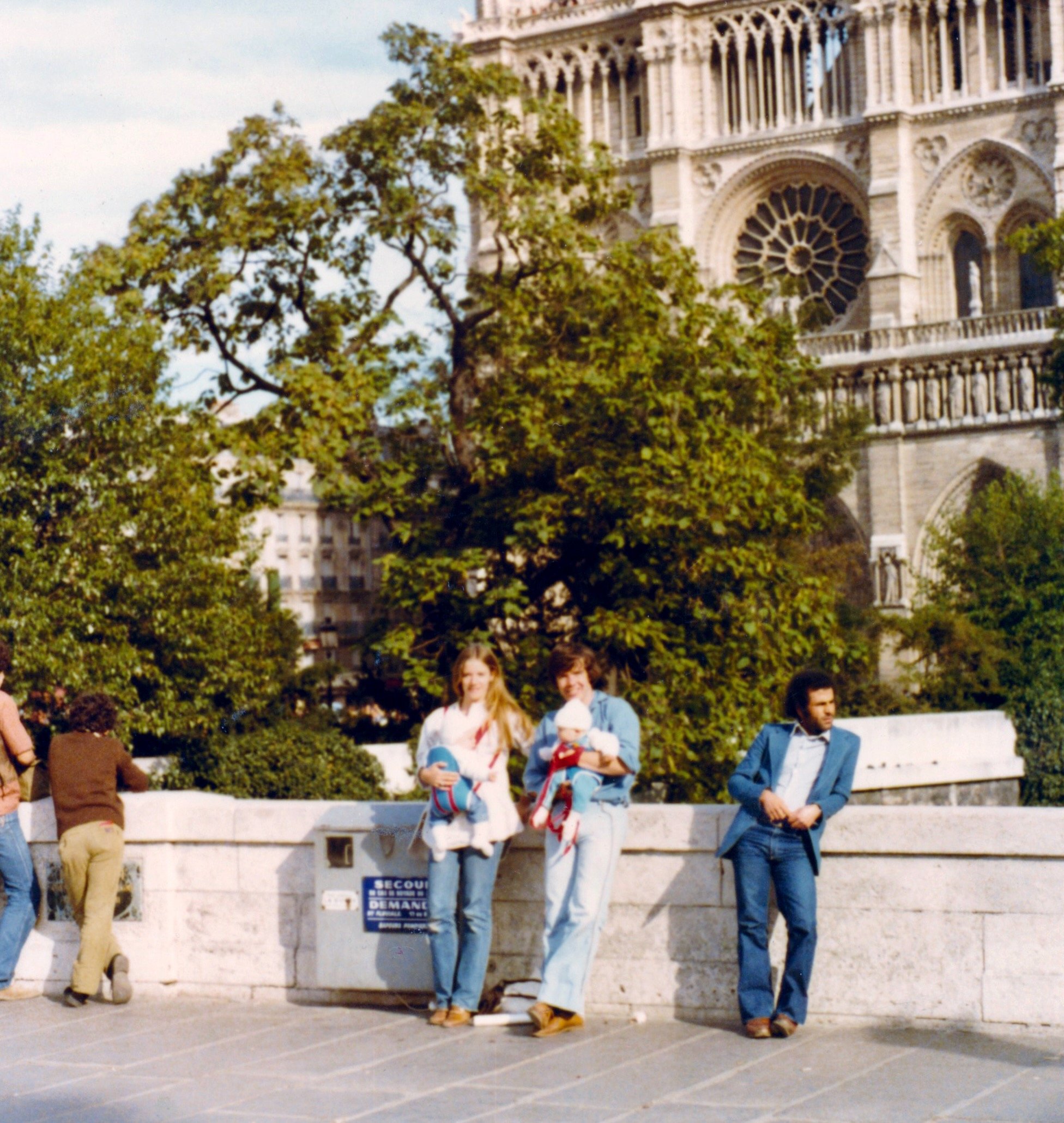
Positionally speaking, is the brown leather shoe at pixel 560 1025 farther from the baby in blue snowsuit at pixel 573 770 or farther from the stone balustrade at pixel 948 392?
the stone balustrade at pixel 948 392

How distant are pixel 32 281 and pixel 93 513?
2400 millimetres

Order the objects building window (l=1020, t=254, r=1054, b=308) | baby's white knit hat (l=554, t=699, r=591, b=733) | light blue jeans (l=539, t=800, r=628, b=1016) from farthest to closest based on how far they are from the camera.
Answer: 1. building window (l=1020, t=254, r=1054, b=308)
2. baby's white knit hat (l=554, t=699, r=591, b=733)
3. light blue jeans (l=539, t=800, r=628, b=1016)

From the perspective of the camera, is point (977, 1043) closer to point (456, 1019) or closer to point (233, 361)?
point (456, 1019)

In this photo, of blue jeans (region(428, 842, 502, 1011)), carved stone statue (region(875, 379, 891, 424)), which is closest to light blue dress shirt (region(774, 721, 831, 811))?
blue jeans (region(428, 842, 502, 1011))

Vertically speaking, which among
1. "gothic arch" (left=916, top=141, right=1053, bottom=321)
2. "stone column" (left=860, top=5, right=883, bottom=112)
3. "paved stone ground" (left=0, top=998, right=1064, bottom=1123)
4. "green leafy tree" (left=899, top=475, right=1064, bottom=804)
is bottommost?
"paved stone ground" (left=0, top=998, right=1064, bottom=1123)

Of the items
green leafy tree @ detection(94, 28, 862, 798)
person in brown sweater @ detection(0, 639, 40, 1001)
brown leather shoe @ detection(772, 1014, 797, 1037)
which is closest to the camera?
brown leather shoe @ detection(772, 1014, 797, 1037)

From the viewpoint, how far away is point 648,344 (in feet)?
62.0

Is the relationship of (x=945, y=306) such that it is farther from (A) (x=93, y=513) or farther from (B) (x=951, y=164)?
(A) (x=93, y=513)

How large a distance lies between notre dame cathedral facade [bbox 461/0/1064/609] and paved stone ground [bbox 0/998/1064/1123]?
117 feet

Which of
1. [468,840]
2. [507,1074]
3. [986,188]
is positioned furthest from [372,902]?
[986,188]

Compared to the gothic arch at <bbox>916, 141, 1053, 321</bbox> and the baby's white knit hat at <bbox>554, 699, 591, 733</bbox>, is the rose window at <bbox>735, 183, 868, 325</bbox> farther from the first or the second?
the baby's white knit hat at <bbox>554, 699, 591, 733</bbox>

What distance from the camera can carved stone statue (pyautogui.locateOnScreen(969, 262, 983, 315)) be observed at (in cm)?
4475

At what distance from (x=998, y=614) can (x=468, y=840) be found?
25657 millimetres

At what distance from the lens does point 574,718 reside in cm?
770
